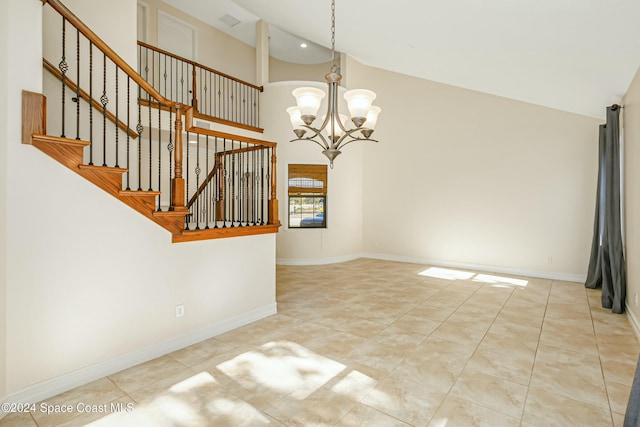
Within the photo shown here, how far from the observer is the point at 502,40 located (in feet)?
11.4

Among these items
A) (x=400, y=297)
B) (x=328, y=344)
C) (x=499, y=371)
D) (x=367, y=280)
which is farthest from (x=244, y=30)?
(x=499, y=371)

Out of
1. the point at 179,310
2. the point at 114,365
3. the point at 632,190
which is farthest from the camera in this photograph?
the point at 632,190

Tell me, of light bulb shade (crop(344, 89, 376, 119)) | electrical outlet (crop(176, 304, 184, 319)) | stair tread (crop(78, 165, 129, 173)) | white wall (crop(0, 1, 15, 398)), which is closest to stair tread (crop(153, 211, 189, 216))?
stair tread (crop(78, 165, 129, 173))

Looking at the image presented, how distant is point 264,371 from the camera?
263cm

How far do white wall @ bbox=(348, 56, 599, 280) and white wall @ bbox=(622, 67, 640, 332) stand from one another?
1.46 m

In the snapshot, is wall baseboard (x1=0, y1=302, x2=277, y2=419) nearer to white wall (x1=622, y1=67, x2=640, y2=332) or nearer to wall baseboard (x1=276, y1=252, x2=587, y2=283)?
wall baseboard (x1=276, y1=252, x2=587, y2=283)

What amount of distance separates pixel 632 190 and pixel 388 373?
3523mm

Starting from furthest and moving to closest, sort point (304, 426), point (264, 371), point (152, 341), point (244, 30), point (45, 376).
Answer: point (244, 30)
point (152, 341)
point (264, 371)
point (45, 376)
point (304, 426)

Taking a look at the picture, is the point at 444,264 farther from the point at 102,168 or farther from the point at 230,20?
the point at 230,20

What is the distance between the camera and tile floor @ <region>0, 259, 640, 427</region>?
209 centimetres

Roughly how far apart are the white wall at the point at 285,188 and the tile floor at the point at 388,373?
283 centimetres

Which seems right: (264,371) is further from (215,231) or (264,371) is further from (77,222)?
(77,222)

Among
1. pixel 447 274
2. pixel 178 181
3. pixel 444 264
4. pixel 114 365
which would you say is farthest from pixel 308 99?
pixel 444 264

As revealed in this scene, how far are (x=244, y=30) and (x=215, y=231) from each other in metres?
6.47
